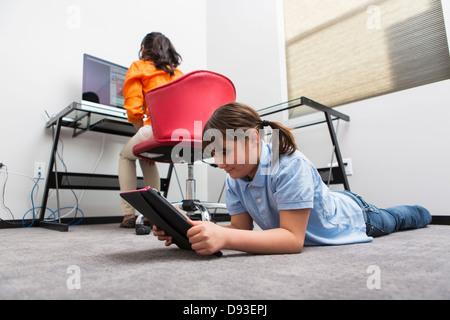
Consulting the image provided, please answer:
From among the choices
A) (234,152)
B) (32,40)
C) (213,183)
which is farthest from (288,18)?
(234,152)

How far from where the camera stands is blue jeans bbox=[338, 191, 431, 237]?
0.97m

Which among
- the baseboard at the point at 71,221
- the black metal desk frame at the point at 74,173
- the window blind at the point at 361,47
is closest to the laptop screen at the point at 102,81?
the black metal desk frame at the point at 74,173

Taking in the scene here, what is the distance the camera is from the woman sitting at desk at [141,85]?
4.82ft

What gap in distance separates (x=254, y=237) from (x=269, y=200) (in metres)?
0.15

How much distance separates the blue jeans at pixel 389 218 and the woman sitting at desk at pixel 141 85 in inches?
38.6

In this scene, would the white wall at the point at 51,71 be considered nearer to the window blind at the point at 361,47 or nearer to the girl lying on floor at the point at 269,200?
the window blind at the point at 361,47

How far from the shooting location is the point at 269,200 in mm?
743

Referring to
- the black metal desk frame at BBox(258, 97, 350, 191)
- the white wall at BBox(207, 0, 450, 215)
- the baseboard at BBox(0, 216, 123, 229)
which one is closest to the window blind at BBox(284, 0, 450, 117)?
the white wall at BBox(207, 0, 450, 215)

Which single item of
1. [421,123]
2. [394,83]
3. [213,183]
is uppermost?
[394,83]

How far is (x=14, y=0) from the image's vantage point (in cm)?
185

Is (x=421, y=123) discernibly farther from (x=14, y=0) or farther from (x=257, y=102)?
(x=14, y=0)
